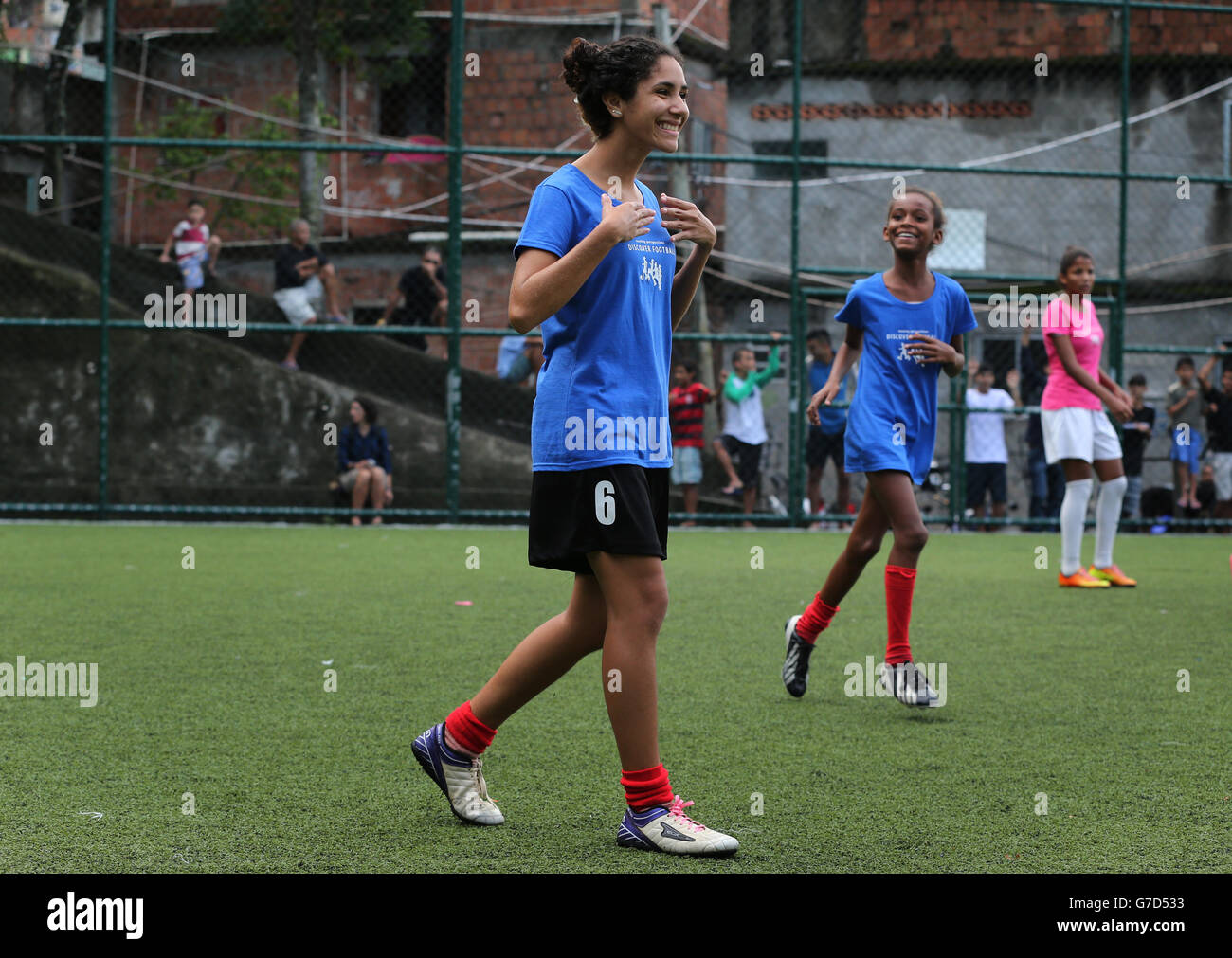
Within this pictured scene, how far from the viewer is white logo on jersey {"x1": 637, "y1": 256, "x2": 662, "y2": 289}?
357 centimetres

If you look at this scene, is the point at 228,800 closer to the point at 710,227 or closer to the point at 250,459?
the point at 710,227

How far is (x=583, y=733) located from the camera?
15.5 feet

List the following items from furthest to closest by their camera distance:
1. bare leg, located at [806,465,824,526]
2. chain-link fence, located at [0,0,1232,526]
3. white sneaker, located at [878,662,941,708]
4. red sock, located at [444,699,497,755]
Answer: bare leg, located at [806,465,824,526] → chain-link fence, located at [0,0,1232,526] → white sneaker, located at [878,662,941,708] → red sock, located at [444,699,497,755]

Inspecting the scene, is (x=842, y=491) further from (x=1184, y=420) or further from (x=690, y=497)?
(x=1184, y=420)

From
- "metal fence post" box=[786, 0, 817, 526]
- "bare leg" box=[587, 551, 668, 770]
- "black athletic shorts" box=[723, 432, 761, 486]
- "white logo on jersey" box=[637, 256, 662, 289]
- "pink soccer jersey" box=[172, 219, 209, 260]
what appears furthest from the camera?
"pink soccer jersey" box=[172, 219, 209, 260]

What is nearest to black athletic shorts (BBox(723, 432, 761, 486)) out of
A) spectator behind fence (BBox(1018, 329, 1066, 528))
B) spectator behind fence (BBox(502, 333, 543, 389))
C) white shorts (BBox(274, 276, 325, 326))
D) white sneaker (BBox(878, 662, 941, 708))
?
spectator behind fence (BBox(502, 333, 543, 389))

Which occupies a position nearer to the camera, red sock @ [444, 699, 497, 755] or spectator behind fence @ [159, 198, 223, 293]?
red sock @ [444, 699, 497, 755]

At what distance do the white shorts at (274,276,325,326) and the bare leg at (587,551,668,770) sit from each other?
1130 cm

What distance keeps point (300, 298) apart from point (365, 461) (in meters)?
1.65

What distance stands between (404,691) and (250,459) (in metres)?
10.2

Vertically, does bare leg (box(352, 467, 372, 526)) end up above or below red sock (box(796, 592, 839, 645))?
above

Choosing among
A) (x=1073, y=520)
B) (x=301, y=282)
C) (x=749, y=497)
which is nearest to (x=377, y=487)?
(x=301, y=282)

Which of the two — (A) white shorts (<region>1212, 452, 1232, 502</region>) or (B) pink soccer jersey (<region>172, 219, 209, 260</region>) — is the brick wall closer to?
(A) white shorts (<region>1212, 452, 1232, 502</region>)

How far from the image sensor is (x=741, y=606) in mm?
8195
